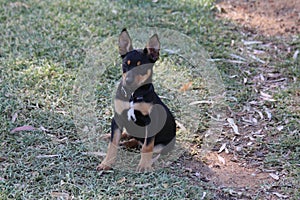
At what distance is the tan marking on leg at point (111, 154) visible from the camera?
16.4 feet

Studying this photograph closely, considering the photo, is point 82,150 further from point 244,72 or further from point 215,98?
point 244,72

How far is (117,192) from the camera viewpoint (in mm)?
4738

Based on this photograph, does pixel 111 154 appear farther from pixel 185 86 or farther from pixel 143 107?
pixel 185 86

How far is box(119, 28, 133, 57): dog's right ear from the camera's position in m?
4.87

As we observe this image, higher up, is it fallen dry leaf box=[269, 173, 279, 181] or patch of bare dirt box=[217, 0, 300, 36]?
patch of bare dirt box=[217, 0, 300, 36]

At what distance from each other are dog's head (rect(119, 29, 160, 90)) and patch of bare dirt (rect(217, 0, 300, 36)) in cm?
389

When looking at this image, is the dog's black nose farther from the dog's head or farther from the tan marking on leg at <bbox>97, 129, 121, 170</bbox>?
the tan marking on leg at <bbox>97, 129, 121, 170</bbox>

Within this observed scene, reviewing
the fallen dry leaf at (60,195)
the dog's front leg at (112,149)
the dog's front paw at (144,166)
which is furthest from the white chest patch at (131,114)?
the fallen dry leaf at (60,195)

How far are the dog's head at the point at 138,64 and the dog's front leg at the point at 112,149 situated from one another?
451 millimetres

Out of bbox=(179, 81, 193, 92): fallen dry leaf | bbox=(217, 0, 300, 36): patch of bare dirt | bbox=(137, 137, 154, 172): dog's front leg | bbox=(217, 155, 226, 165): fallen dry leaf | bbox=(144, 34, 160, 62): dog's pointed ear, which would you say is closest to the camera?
bbox=(144, 34, 160, 62): dog's pointed ear

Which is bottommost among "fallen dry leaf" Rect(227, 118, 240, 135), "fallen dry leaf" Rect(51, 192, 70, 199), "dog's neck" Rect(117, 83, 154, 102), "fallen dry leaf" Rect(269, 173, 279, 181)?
"fallen dry leaf" Rect(269, 173, 279, 181)

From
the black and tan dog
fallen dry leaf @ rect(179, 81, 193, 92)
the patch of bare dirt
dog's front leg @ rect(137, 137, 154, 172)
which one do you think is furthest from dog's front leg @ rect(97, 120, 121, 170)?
the patch of bare dirt

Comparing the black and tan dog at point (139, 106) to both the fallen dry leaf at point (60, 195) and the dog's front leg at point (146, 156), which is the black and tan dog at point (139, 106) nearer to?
the dog's front leg at point (146, 156)

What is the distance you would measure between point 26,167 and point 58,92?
1485mm
